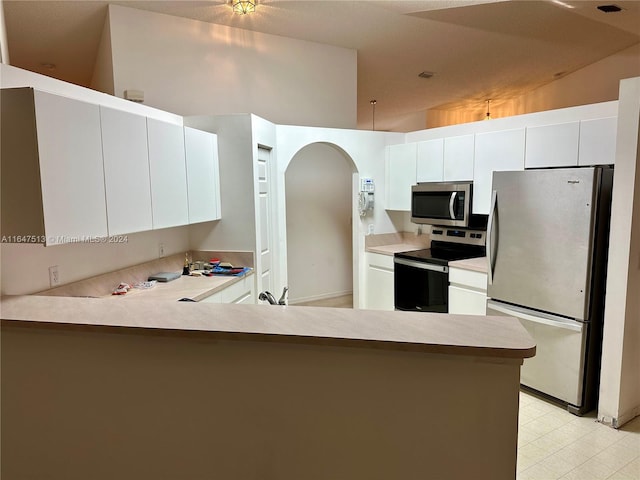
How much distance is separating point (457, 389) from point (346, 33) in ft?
12.7

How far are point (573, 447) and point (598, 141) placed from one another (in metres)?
2.09

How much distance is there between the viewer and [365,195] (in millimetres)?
4668

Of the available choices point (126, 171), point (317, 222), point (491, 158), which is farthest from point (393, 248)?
point (126, 171)

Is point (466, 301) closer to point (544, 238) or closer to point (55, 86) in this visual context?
point (544, 238)

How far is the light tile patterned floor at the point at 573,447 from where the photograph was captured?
2.31 metres

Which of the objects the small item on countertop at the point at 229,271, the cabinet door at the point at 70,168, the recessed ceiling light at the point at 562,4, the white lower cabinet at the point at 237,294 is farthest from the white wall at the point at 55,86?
the recessed ceiling light at the point at 562,4

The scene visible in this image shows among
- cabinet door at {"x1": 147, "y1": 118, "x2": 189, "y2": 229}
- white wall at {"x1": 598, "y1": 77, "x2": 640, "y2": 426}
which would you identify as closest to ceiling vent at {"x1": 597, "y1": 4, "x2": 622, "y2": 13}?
white wall at {"x1": 598, "y1": 77, "x2": 640, "y2": 426}

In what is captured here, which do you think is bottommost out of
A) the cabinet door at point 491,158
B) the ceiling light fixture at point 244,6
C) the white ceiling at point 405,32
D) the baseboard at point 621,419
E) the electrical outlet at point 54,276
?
the baseboard at point 621,419

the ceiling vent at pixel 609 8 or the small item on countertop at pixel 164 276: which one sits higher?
the ceiling vent at pixel 609 8

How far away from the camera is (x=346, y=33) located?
4.15m

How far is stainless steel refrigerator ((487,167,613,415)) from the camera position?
275 centimetres

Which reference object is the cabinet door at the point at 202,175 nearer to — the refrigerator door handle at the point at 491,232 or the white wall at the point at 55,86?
the white wall at the point at 55,86

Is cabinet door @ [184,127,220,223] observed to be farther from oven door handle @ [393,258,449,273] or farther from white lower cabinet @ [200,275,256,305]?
oven door handle @ [393,258,449,273]

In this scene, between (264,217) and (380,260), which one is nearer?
(264,217)
